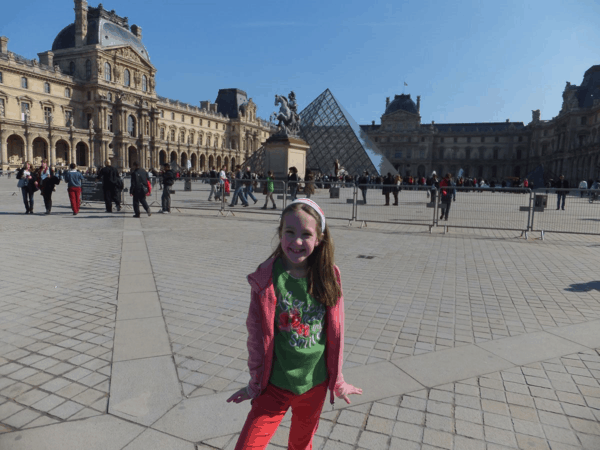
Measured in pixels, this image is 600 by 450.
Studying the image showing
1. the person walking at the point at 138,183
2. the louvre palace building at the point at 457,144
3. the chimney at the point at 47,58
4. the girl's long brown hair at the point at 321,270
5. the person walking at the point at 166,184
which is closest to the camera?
the girl's long brown hair at the point at 321,270

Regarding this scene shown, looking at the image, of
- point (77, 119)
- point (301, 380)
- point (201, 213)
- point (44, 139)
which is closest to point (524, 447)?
point (301, 380)

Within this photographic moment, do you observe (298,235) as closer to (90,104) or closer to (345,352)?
(345,352)

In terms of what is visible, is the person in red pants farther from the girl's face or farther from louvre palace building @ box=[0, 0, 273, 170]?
louvre palace building @ box=[0, 0, 273, 170]

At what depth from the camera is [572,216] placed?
34.9ft

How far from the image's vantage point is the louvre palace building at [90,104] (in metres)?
44.9

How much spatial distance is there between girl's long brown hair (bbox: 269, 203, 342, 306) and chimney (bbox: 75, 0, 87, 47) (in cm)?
6323

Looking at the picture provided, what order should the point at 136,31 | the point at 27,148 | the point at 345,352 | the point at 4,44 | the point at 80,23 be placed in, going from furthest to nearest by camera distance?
the point at 136,31 < the point at 80,23 < the point at 4,44 < the point at 27,148 < the point at 345,352

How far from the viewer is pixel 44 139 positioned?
1821 inches

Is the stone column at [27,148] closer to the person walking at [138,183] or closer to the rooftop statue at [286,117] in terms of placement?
the rooftop statue at [286,117]

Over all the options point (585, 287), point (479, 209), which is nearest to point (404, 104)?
point (479, 209)

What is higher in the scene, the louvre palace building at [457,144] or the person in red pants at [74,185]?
the louvre palace building at [457,144]

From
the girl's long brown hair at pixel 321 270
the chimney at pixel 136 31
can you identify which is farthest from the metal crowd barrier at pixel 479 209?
the chimney at pixel 136 31

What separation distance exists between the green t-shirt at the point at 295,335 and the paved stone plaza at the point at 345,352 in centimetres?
63

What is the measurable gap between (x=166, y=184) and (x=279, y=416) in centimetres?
1217
